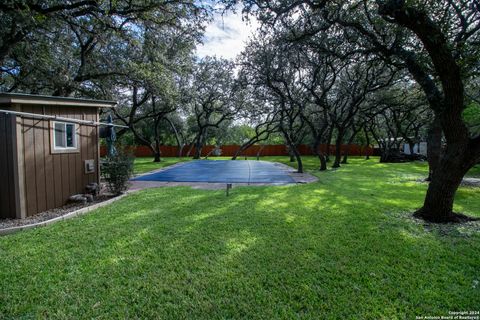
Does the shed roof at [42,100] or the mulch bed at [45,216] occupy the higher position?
the shed roof at [42,100]

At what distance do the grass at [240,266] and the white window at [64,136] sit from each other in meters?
1.72

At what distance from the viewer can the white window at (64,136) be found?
4945 mm

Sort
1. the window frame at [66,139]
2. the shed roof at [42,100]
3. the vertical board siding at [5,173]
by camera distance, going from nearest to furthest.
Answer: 1. the shed roof at [42,100]
2. the vertical board siding at [5,173]
3. the window frame at [66,139]

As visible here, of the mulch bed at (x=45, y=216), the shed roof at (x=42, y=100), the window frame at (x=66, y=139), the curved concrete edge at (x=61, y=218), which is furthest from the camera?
the window frame at (x=66, y=139)

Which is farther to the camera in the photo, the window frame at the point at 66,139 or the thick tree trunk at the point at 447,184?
the window frame at the point at 66,139

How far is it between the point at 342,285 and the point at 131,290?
1813 millimetres

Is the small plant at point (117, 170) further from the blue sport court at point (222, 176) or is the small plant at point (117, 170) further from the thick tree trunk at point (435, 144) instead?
the thick tree trunk at point (435, 144)

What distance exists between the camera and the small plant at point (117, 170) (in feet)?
19.1

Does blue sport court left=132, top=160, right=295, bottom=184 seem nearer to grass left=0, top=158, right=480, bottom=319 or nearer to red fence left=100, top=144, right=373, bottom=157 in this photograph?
grass left=0, top=158, right=480, bottom=319

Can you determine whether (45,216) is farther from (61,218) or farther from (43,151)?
(43,151)

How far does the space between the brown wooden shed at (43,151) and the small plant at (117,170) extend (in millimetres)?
418

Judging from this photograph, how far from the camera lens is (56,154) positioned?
488 cm

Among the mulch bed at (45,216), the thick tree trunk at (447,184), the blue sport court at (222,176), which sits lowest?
the mulch bed at (45,216)

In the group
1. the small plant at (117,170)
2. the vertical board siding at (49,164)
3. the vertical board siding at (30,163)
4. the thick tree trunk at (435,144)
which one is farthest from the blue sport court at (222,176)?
the vertical board siding at (30,163)
